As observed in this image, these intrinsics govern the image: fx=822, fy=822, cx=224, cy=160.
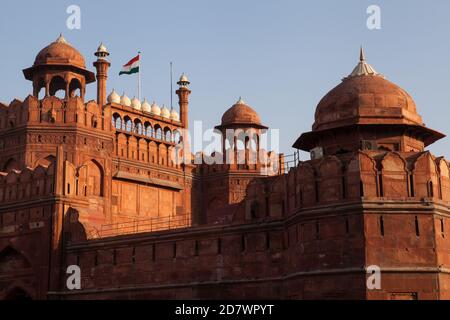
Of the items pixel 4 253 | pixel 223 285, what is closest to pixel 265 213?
pixel 223 285

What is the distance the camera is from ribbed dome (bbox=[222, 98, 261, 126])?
4297 cm

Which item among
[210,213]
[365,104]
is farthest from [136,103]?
[365,104]

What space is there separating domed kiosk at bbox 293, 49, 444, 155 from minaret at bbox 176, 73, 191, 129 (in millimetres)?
18300

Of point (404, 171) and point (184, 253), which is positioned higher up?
point (404, 171)

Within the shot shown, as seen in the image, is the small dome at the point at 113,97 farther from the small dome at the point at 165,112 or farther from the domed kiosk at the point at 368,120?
the domed kiosk at the point at 368,120

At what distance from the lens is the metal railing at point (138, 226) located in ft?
112

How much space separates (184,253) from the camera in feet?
92.5

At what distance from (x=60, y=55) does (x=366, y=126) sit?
699 inches

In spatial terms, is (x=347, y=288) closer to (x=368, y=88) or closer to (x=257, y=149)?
(x=368, y=88)

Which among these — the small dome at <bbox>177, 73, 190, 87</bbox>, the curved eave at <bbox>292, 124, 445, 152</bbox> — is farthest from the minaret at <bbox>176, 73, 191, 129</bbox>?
the curved eave at <bbox>292, 124, 445, 152</bbox>

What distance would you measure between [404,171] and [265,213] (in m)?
4.90

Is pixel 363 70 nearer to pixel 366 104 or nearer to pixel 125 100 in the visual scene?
pixel 366 104

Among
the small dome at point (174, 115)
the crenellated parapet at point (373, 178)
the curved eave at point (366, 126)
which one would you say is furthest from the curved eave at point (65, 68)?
the crenellated parapet at point (373, 178)

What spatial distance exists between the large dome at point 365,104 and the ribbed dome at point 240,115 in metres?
16.4
